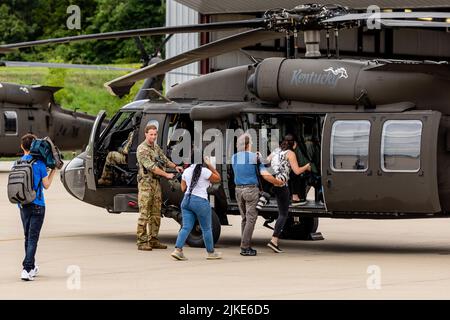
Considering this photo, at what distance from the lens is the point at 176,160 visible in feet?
54.4

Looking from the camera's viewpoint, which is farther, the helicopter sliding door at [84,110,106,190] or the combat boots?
the helicopter sliding door at [84,110,106,190]

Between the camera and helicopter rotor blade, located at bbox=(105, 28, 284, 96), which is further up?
helicopter rotor blade, located at bbox=(105, 28, 284, 96)

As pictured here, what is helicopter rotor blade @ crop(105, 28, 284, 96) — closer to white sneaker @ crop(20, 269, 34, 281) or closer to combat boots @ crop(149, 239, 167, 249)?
combat boots @ crop(149, 239, 167, 249)

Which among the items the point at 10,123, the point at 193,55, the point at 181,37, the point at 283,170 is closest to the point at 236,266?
the point at 283,170

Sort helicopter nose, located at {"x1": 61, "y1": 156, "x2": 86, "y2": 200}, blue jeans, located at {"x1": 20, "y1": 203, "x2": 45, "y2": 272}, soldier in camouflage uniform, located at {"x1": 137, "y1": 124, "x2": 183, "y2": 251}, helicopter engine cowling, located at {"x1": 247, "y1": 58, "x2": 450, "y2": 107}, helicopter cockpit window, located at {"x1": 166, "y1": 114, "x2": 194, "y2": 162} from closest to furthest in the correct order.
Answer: blue jeans, located at {"x1": 20, "y1": 203, "x2": 45, "y2": 272} → helicopter engine cowling, located at {"x1": 247, "y1": 58, "x2": 450, "y2": 107} → soldier in camouflage uniform, located at {"x1": 137, "y1": 124, "x2": 183, "y2": 251} → helicopter cockpit window, located at {"x1": 166, "y1": 114, "x2": 194, "y2": 162} → helicopter nose, located at {"x1": 61, "y1": 156, "x2": 86, "y2": 200}

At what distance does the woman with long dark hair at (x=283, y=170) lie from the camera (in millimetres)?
15203

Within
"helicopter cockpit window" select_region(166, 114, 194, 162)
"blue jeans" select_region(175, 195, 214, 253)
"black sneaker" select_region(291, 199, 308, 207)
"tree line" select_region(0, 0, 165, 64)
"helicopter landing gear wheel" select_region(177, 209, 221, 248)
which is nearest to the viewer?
"blue jeans" select_region(175, 195, 214, 253)

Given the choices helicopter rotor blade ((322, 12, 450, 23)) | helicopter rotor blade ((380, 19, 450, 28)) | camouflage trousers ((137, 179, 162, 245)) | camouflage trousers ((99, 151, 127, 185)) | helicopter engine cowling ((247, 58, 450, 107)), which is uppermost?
helicopter rotor blade ((322, 12, 450, 23))

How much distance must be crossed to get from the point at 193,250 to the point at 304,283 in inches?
144

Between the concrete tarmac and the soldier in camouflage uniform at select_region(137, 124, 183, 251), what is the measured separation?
266 millimetres

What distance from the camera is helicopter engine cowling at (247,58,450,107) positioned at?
1501 centimetres

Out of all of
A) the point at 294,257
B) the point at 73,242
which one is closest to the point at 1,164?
the point at 73,242

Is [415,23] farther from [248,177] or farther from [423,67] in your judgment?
[248,177]

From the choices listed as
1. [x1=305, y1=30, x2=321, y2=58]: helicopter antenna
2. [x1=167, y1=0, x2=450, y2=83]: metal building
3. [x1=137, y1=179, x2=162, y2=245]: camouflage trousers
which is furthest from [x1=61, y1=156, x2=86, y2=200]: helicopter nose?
[x1=167, y1=0, x2=450, y2=83]: metal building
